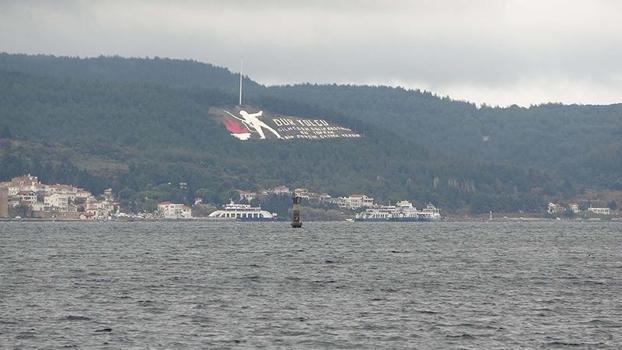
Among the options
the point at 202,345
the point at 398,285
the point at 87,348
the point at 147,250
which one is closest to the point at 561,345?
the point at 202,345

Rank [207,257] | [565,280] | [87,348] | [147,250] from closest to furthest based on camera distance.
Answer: [87,348], [565,280], [207,257], [147,250]

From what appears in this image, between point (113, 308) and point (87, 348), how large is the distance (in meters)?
18.3

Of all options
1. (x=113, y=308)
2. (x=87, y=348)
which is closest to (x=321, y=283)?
(x=113, y=308)

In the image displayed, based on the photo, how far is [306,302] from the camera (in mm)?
105938

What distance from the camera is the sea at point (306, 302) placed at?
285 feet

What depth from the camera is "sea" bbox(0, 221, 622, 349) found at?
Result: 8675cm

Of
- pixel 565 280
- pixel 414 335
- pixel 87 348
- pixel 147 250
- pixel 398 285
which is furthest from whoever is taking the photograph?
pixel 147 250

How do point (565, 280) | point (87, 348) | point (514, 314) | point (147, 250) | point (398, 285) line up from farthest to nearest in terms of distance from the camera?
point (147, 250) → point (565, 280) → point (398, 285) → point (514, 314) → point (87, 348)

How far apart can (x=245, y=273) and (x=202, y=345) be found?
50817 millimetres

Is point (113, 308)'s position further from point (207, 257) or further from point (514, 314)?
point (207, 257)

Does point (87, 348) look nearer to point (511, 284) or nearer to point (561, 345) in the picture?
point (561, 345)

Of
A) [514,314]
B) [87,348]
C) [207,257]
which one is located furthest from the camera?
[207,257]

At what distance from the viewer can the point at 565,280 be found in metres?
130

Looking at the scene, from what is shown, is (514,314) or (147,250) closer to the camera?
(514,314)
